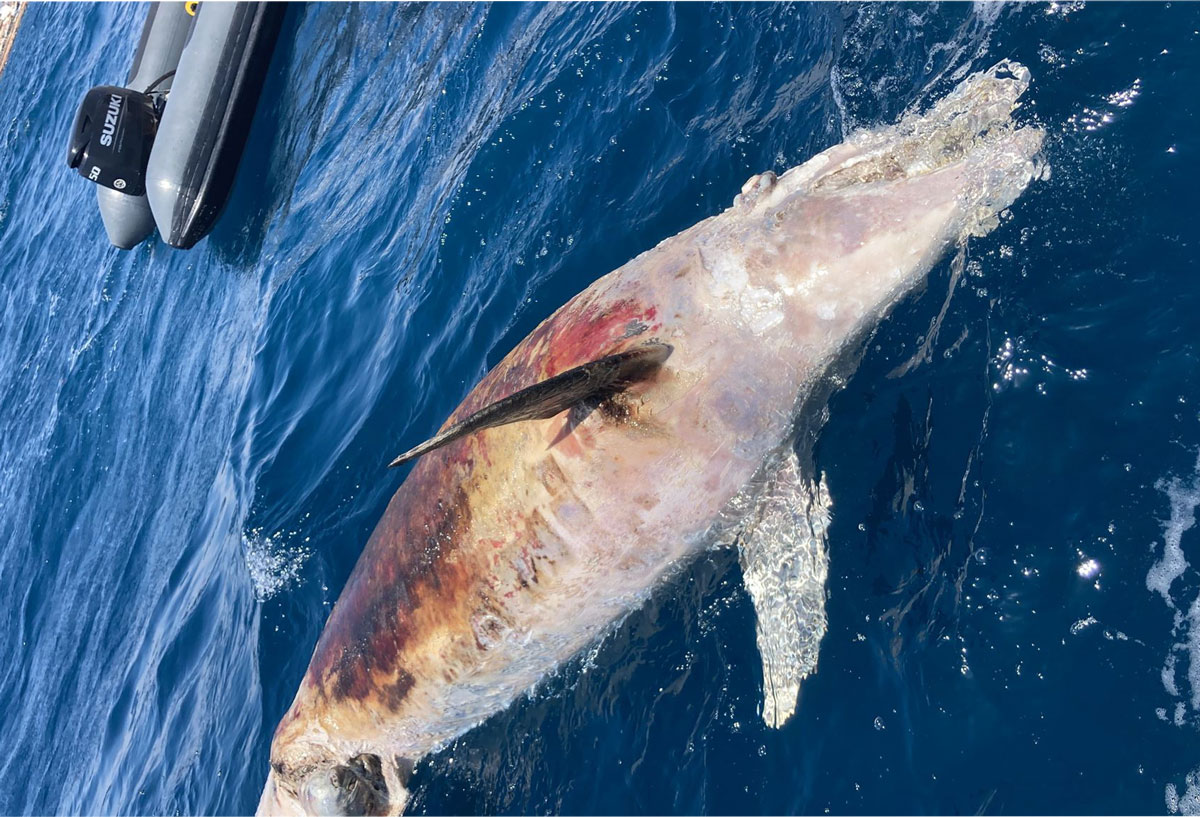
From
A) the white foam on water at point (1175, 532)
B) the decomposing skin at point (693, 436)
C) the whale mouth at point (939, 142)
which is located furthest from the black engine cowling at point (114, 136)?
the white foam on water at point (1175, 532)

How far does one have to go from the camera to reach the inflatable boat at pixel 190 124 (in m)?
13.6

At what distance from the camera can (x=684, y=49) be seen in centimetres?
812

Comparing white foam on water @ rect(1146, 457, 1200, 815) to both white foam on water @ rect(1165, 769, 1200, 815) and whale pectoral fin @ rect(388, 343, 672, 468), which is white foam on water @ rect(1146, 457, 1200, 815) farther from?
whale pectoral fin @ rect(388, 343, 672, 468)

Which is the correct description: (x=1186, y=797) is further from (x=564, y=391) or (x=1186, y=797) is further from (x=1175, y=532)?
(x=564, y=391)

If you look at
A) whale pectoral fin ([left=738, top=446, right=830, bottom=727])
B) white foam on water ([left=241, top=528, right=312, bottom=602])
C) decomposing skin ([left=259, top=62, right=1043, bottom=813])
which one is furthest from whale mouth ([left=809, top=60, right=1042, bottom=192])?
white foam on water ([left=241, top=528, right=312, bottom=602])

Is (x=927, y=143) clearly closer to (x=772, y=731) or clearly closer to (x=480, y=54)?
(x=772, y=731)

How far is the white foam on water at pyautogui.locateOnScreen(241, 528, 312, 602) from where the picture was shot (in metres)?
8.10

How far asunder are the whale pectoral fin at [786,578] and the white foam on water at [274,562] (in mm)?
4746

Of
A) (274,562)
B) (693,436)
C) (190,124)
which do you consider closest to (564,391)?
(693,436)

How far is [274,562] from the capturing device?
829cm

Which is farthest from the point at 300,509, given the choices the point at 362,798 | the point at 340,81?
the point at 340,81

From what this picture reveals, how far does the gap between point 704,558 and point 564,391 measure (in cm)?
180

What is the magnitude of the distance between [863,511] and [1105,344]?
160 centimetres

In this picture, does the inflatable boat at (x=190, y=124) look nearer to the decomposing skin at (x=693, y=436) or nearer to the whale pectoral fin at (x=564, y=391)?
the decomposing skin at (x=693, y=436)
